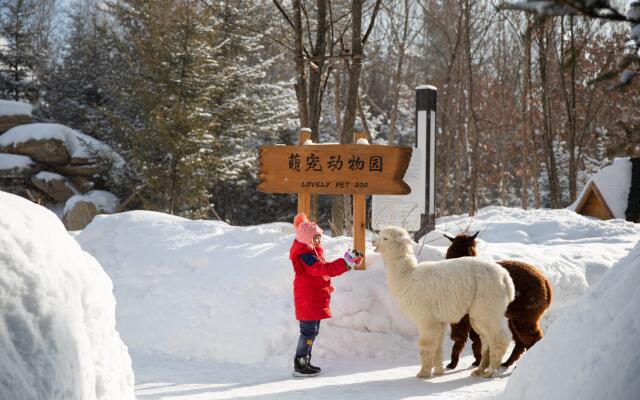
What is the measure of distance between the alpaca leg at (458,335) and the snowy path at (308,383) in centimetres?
11

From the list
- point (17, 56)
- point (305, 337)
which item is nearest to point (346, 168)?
point (305, 337)

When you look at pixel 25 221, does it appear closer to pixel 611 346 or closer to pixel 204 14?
pixel 611 346

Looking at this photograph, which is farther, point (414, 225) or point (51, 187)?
point (51, 187)

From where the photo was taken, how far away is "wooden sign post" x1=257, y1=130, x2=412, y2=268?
7.62 m

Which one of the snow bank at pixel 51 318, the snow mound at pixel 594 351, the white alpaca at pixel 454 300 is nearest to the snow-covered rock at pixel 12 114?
the white alpaca at pixel 454 300

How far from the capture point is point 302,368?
6.28 m

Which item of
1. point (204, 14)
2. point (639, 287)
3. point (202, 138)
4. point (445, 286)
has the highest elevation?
point (204, 14)

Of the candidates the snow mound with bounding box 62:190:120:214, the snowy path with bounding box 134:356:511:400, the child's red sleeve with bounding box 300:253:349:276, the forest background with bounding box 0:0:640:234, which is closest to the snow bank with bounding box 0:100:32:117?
the forest background with bounding box 0:0:640:234

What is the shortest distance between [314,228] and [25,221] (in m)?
3.32

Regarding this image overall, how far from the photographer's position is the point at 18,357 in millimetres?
2770

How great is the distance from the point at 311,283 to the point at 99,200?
15615 mm

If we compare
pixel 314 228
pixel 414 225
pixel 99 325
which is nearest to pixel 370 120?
pixel 414 225

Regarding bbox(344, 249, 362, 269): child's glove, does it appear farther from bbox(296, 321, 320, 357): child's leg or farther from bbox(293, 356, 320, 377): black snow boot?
bbox(293, 356, 320, 377): black snow boot

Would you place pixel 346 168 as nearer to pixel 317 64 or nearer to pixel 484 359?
pixel 484 359
